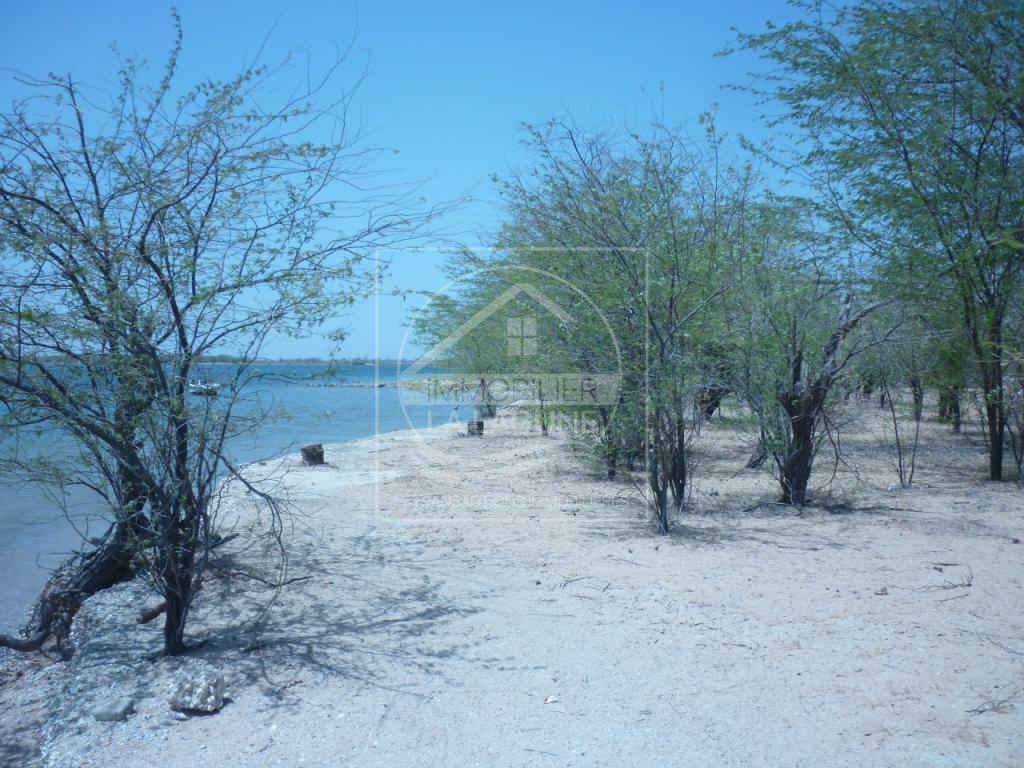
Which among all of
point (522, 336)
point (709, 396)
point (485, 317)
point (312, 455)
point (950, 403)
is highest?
point (485, 317)

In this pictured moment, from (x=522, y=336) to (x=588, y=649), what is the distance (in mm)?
7125

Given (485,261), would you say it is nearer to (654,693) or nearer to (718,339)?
(718,339)

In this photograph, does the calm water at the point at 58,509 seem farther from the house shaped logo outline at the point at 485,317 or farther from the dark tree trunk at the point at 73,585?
the house shaped logo outline at the point at 485,317

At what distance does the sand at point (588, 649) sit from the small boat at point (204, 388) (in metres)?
1.51

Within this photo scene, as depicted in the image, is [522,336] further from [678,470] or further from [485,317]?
[678,470]

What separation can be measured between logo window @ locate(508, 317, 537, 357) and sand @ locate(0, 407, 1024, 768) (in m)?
3.18

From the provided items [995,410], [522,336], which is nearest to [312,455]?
[522,336]

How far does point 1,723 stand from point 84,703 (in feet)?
1.78

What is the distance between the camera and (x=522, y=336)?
11.0 m

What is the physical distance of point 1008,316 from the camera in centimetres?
811

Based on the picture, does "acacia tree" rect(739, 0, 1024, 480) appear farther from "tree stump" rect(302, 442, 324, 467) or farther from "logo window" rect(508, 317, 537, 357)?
"tree stump" rect(302, 442, 324, 467)

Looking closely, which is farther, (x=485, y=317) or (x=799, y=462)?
(x=485, y=317)

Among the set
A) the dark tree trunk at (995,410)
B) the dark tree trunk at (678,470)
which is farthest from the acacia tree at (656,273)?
the dark tree trunk at (995,410)

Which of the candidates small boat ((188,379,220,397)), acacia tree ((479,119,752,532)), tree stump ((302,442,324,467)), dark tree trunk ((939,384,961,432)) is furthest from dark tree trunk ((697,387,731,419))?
tree stump ((302,442,324,467))
